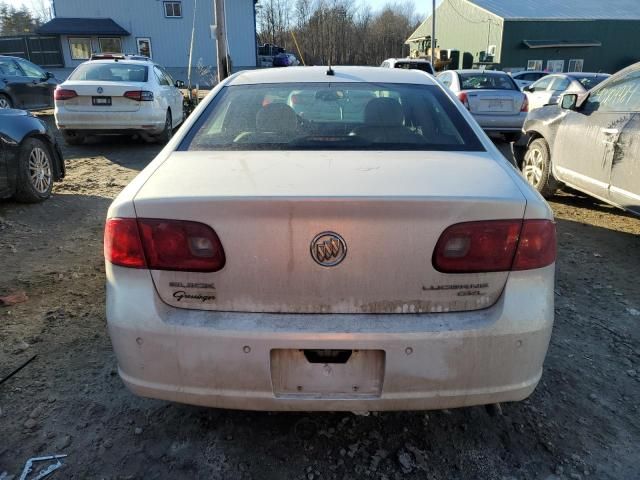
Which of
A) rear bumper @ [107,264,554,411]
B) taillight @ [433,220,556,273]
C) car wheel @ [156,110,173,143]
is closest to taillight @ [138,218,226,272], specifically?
rear bumper @ [107,264,554,411]

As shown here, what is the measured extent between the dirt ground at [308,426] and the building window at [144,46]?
106ft

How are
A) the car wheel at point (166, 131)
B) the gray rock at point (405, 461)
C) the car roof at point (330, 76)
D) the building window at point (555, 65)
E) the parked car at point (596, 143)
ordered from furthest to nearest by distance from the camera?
the building window at point (555, 65), the car wheel at point (166, 131), the parked car at point (596, 143), the car roof at point (330, 76), the gray rock at point (405, 461)

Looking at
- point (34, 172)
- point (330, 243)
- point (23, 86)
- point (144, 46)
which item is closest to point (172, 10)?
point (144, 46)

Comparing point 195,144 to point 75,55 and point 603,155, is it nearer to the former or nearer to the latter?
point 603,155

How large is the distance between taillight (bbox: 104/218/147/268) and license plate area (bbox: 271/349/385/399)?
63 centimetres

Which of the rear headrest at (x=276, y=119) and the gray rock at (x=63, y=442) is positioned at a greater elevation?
the rear headrest at (x=276, y=119)

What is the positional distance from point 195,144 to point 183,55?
105 ft

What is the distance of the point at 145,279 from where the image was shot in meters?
1.88

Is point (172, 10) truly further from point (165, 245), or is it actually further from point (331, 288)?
point (331, 288)

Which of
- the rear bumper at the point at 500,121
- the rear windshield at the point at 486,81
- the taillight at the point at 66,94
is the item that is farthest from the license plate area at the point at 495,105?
the taillight at the point at 66,94

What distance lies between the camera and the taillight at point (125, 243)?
1.86 metres

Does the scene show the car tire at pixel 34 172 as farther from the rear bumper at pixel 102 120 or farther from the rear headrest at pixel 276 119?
the rear headrest at pixel 276 119

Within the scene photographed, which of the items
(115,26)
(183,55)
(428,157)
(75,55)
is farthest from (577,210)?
(75,55)

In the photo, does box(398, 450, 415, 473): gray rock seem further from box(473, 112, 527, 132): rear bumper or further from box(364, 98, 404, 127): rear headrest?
box(473, 112, 527, 132): rear bumper
